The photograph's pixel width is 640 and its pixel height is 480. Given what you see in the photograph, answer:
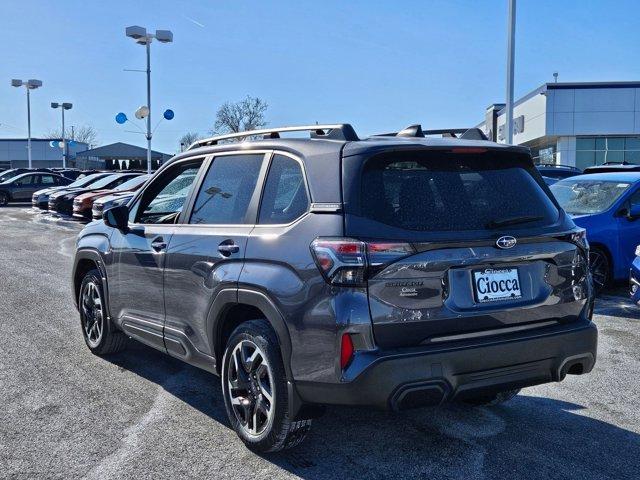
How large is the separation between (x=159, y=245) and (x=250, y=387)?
1.34 metres

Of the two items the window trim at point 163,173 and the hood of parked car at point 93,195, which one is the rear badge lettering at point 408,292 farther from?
the hood of parked car at point 93,195

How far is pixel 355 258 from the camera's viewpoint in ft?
10.9

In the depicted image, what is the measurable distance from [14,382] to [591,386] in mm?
4416

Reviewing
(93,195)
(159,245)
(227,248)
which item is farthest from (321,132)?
(93,195)

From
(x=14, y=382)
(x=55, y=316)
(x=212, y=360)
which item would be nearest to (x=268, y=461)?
(x=212, y=360)

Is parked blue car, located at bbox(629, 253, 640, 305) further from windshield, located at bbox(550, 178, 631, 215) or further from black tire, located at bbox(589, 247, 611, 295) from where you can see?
windshield, located at bbox(550, 178, 631, 215)

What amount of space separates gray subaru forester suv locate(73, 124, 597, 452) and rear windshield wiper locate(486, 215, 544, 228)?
0.01 m

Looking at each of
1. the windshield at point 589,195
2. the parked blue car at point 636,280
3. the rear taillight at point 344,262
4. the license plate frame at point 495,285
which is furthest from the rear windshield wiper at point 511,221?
the windshield at point 589,195

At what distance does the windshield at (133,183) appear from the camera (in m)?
20.2

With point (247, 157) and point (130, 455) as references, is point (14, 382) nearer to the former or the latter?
point (130, 455)

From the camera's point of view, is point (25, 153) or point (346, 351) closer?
point (346, 351)

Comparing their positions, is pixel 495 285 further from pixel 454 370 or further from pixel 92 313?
pixel 92 313

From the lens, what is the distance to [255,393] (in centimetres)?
394

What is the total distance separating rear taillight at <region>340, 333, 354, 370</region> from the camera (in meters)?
3.31
